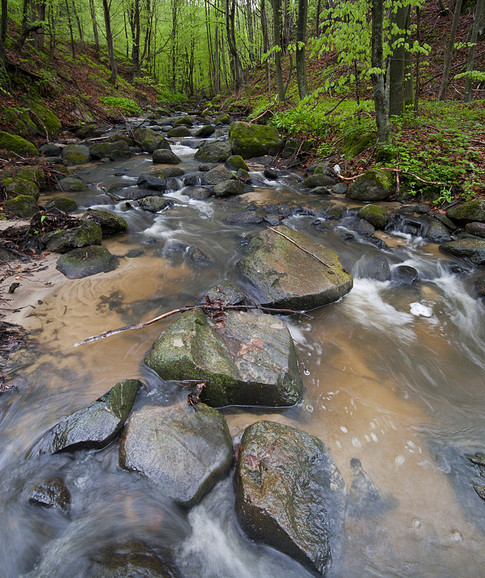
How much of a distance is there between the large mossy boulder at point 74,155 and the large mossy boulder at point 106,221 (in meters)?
6.43

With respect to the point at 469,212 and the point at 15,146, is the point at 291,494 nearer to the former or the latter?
the point at 469,212

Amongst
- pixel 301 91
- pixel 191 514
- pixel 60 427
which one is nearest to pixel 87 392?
pixel 60 427

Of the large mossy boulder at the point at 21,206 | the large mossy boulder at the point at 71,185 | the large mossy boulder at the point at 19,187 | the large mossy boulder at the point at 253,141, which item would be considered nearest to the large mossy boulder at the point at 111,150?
the large mossy boulder at the point at 71,185

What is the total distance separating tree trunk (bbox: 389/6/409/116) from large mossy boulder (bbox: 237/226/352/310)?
6747mm

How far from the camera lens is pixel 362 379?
3.49m

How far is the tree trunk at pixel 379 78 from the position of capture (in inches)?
259

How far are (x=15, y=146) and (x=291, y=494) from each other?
1168cm

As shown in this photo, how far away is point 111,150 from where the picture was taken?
39.2 ft

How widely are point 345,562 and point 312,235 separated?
567 cm

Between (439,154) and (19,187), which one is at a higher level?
(439,154)

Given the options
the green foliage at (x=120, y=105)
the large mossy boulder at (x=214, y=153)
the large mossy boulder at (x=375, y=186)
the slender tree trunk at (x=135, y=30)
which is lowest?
the large mossy boulder at (x=375, y=186)

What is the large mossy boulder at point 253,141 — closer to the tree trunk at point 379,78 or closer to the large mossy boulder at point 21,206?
the tree trunk at point 379,78

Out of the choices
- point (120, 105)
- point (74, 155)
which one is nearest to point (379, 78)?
point (74, 155)

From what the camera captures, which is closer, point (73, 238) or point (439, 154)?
point (73, 238)
